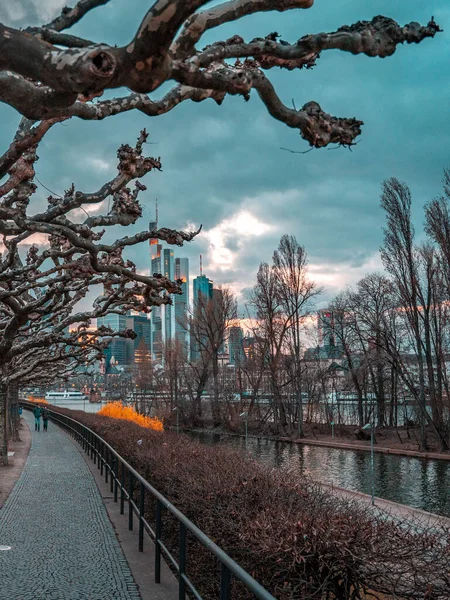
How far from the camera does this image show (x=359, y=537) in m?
4.91

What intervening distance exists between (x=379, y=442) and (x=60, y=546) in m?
33.0

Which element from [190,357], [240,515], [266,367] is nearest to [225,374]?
[190,357]

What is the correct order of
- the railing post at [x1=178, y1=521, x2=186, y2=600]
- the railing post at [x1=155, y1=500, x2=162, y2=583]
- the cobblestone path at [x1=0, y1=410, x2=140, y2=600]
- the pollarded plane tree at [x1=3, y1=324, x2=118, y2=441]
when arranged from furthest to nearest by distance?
the pollarded plane tree at [x1=3, y1=324, x2=118, y2=441], the railing post at [x1=155, y1=500, x2=162, y2=583], the cobblestone path at [x1=0, y1=410, x2=140, y2=600], the railing post at [x1=178, y1=521, x2=186, y2=600]

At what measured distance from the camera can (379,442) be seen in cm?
3844

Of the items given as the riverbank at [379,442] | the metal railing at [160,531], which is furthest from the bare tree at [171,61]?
the riverbank at [379,442]

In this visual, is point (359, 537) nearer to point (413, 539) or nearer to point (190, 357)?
point (413, 539)

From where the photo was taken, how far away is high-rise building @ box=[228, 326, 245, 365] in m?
57.4

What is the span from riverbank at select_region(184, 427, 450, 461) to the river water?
0.72 metres

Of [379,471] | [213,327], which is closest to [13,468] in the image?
[379,471]

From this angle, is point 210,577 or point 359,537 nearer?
point 359,537

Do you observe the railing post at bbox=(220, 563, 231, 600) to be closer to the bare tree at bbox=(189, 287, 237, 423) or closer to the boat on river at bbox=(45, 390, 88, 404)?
the bare tree at bbox=(189, 287, 237, 423)

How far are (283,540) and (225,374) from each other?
188 feet

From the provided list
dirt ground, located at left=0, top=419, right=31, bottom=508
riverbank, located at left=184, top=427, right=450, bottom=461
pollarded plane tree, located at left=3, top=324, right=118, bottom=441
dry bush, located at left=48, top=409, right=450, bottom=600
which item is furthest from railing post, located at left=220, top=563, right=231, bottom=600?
riverbank, located at left=184, top=427, right=450, bottom=461

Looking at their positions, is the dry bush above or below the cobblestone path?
above
